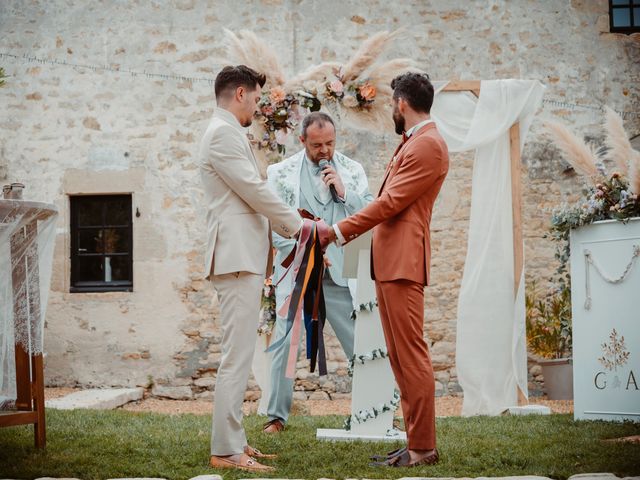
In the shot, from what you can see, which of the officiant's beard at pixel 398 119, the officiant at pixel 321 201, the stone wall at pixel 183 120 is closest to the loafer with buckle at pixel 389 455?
the officiant at pixel 321 201

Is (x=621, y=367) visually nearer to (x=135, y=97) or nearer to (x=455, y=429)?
(x=455, y=429)

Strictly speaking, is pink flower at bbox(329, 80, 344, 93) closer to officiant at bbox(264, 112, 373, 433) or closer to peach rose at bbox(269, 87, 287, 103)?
peach rose at bbox(269, 87, 287, 103)

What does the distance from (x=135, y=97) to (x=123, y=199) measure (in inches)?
43.7

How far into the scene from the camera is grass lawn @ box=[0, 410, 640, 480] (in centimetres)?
377

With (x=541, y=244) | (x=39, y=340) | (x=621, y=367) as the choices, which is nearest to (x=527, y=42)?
(x=541, y=244)

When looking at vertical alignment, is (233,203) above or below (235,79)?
below

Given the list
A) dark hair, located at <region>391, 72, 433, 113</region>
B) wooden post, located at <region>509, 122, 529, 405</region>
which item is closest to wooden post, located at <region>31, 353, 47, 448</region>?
dark hair, located at <region>391, 72, 433, 113</region>

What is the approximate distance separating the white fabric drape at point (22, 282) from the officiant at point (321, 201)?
157 cm

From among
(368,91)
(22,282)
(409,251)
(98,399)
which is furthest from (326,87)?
(98,399)

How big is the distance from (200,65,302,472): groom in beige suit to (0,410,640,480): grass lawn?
0.83 ft

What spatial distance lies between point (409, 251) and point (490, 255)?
9.96ft

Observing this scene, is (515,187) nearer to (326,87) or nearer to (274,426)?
(326,87)

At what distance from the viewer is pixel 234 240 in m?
3.99

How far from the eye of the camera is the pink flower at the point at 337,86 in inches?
264
